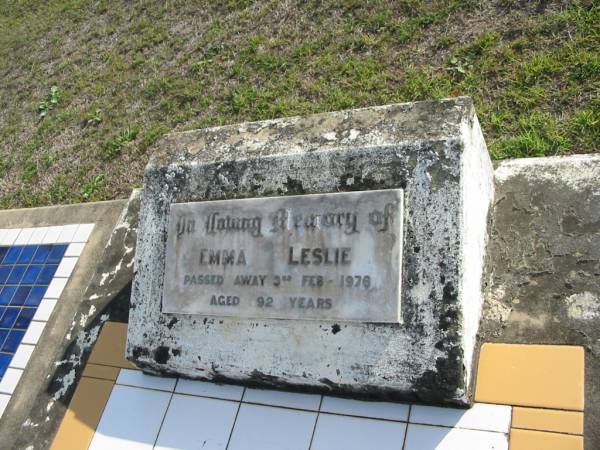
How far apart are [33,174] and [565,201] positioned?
5.00m

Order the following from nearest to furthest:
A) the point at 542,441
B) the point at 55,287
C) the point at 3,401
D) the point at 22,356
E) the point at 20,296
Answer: the point at 542,441 < the point at 3,401 < the point at 22,356 < the point at 55,287 < the point at 20,296

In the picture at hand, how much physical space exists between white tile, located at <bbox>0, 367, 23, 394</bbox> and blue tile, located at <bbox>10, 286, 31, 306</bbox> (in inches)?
22.2

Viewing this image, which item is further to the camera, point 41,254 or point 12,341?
point 41,254

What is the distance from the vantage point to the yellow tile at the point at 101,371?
3528 mm

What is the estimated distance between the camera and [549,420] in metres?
2.50

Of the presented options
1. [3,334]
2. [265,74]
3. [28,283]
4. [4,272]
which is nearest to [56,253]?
[28,283]

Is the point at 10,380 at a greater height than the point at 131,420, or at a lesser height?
lesser

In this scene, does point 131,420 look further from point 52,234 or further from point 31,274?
point 52,234

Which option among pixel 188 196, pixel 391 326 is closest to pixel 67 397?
pixel 188 196

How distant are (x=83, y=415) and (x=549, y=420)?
94.0 inches

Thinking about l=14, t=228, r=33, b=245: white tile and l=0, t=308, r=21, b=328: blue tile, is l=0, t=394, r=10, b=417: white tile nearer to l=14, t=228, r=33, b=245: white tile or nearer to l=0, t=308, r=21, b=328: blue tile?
l=0, t=308, r=21, b=328: blue tile

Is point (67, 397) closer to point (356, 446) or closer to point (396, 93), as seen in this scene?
point (356, 446)

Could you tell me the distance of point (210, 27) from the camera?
6715 mm

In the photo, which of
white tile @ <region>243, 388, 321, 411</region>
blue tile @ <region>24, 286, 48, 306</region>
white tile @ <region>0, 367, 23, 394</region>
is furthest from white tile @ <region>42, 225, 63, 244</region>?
white tile @ <region>243, 388, 321, 411</region>
